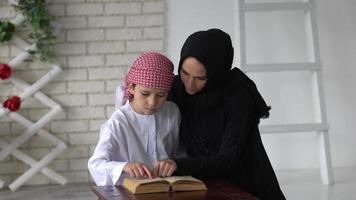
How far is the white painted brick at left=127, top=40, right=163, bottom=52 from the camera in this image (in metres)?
Result: 2.72

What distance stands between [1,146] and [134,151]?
159 centimetres

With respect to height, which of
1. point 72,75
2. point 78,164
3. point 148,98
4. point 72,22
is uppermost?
point 72,22

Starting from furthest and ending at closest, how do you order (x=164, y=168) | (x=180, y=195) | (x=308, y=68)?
1. (x=308, y=68)
2. (x=164, y=168)
3. (x=180, y=195)

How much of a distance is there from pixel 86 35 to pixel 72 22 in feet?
0.32

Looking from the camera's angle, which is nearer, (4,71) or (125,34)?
(4,71)

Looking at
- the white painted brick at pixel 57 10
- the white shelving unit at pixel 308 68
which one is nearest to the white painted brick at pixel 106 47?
the white painted brick at pixel 57 10

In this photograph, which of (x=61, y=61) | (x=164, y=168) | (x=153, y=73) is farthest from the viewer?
(x=61, y=61)

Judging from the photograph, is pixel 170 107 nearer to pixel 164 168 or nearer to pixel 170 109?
pixel 170 109

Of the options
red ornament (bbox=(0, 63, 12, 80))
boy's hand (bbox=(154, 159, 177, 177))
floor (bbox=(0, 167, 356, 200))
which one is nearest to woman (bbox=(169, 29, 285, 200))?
boy's hand (bbox=(154, 159, 177, 177))

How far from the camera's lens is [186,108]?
1.32 m

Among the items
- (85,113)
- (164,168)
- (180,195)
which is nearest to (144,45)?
A: (85,113)

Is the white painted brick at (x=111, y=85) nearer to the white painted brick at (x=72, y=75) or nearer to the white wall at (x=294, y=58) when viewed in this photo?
the white painted brick at (x=72, y=75)

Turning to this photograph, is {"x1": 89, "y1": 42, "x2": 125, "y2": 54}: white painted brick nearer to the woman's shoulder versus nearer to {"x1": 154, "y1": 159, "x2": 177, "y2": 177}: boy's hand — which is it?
the woman's shoulder

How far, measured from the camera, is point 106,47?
8.89ft
